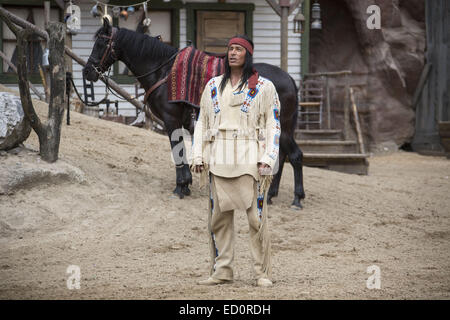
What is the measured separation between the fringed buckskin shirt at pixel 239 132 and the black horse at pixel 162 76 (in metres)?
3.51

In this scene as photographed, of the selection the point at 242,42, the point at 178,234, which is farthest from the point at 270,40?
the point at 242,42

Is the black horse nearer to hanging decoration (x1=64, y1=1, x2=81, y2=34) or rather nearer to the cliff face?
hanging decoration (x1=64, y1=1, x2=81, y2=34)

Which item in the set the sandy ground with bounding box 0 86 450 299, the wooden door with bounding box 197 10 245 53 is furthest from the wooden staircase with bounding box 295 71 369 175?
the wooden door with bounding box 197 10 245 53

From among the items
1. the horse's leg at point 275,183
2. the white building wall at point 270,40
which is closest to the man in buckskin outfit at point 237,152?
the horse's leg at point 275,183

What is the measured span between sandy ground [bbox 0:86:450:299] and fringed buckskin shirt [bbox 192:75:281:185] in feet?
2.89

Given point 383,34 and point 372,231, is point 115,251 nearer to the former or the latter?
point 372,231

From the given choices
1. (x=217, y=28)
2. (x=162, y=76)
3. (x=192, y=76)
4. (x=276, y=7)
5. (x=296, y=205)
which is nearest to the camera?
(x=192, y=76)

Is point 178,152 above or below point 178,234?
above

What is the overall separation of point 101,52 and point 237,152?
4330mm

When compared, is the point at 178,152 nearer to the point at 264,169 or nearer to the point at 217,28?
the point at 264,169

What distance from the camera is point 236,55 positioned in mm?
4230

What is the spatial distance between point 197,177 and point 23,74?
311 centimetres

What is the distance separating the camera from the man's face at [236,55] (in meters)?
4.24

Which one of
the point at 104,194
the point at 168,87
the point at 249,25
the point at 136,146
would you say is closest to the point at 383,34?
the point at 249,25
